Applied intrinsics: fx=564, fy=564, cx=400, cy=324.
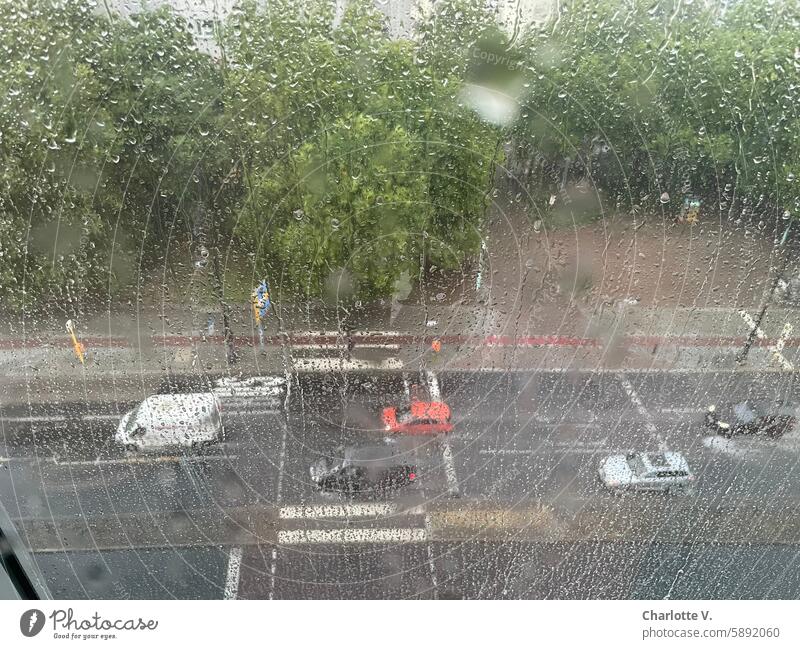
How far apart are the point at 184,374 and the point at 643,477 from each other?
1.09m

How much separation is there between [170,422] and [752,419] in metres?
1.35

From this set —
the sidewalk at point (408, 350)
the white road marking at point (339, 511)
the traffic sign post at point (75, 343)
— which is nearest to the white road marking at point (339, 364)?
the sidewalk at point (408, 350)

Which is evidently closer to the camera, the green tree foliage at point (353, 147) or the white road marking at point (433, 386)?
the green tree foliage at point (353, 147)

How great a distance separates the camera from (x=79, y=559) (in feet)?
4.30

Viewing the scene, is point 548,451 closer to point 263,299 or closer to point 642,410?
point 642,410

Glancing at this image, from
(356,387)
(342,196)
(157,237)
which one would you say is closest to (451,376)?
(356,387)

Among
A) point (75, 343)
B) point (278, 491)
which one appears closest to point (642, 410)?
point (278, 491)

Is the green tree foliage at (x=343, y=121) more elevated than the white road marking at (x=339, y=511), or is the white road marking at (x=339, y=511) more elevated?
the green tree foliage at (x=343, y=121)

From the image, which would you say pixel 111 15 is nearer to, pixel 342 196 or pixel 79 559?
pixel 342 196

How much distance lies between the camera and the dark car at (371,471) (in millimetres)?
1330

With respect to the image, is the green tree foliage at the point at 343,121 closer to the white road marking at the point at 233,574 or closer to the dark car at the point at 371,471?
the dark car at the point at 371,471

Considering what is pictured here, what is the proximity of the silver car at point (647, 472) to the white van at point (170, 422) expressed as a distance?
0.91 m

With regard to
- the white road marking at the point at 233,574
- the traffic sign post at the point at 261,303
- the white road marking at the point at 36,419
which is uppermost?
the traffic sign post at the point at 261,303

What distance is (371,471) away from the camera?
1.34 meters
